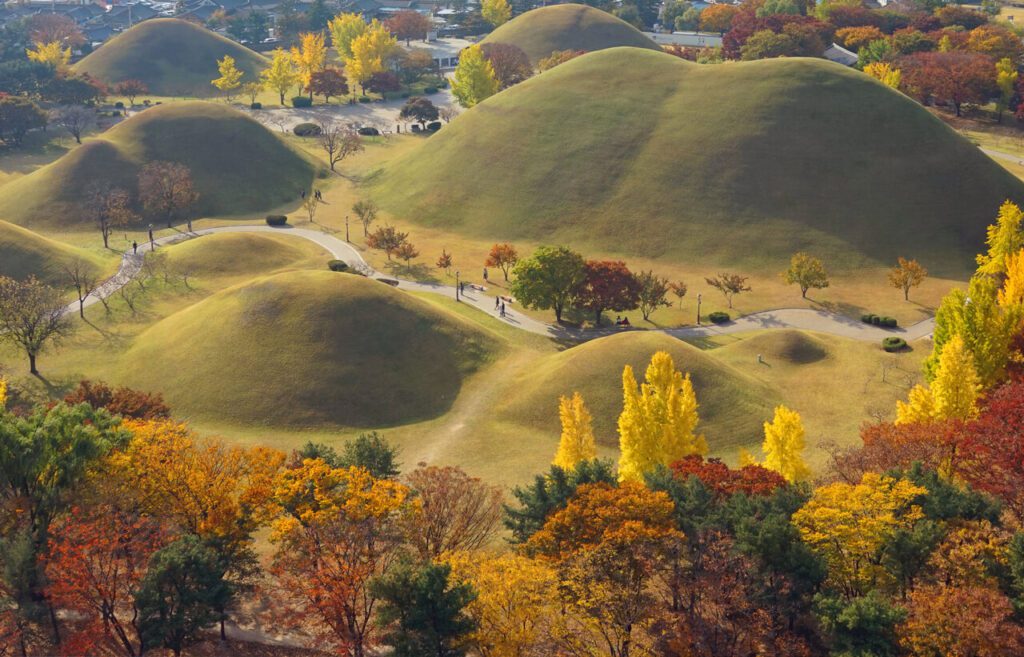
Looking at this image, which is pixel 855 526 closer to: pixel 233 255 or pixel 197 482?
pixel 197 482

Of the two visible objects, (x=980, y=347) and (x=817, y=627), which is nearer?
(x=817, y=627)

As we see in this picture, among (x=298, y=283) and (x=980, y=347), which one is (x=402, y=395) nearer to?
(x=298, y=283)

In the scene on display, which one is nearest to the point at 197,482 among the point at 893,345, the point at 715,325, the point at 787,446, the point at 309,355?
the point at 309,355

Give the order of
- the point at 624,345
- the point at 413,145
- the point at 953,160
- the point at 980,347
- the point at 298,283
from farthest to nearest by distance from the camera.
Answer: the point at 413,145 < the point at 953,160 < the point at 298,283 < the point at 624,345 < the point at 980,347

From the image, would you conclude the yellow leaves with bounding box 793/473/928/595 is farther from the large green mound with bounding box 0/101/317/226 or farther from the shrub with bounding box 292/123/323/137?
the shrub with bounding box 292/123/323/137

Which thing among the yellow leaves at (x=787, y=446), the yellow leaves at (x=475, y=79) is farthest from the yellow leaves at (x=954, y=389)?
the yellow leaves at (x=475, y=79)

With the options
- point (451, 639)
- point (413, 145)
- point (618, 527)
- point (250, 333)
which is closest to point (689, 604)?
point (618, 527)
